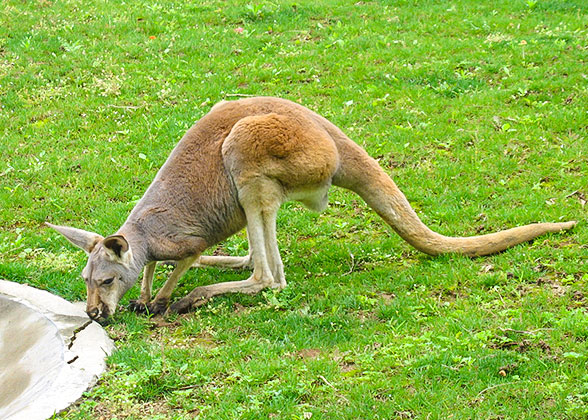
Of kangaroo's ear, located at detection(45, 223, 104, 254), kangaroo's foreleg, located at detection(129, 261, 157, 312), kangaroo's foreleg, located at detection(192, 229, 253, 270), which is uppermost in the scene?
kangaroo's ear, located at detection(45, 223, 104, 254)

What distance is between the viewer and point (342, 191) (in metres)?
7.64

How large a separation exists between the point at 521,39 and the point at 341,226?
4.76 metres

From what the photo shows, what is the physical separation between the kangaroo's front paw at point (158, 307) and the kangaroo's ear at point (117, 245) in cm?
52

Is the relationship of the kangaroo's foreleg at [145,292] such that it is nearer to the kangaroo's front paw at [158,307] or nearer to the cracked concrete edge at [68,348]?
the kangaroo's front paw at [158,307]

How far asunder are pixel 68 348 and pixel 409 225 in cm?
268

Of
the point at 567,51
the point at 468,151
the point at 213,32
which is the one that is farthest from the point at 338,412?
the point at 213,32

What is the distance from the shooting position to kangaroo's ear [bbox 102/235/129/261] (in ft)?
17.3

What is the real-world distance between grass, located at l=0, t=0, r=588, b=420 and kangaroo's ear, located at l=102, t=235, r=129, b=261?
54 cm

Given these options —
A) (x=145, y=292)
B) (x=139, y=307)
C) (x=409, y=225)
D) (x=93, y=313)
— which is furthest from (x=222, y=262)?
(x=409, y=225)

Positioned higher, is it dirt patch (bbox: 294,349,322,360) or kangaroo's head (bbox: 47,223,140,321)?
kangaroo's head (bbox: 47,223,140,321)

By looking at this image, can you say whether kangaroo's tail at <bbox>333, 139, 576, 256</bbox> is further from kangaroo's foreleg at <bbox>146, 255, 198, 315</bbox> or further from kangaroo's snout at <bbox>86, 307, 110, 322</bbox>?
kangaroo's snout at <bbox>86, 307, 110, 322</bbox>

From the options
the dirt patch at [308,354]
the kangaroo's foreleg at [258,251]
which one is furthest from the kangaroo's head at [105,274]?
the dirt patch at [308,354]

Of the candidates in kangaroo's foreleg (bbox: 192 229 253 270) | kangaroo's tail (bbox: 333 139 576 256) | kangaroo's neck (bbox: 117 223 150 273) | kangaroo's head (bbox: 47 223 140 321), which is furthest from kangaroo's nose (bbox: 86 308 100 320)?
kangaroo's tail (bbox: 333 139 576 256)

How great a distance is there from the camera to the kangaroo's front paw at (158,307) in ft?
19.0
